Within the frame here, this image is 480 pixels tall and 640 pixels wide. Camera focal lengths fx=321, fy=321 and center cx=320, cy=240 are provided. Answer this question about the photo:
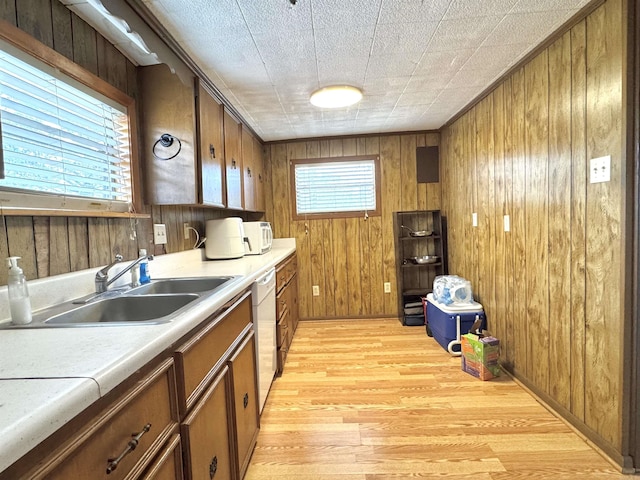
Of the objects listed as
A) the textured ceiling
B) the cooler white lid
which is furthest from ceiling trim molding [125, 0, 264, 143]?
the cooler white lid

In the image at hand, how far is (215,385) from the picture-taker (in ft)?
3.73

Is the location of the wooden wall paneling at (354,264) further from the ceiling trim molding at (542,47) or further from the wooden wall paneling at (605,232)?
the wooden wall paneling at (605,232)

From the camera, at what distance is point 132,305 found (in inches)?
53.5

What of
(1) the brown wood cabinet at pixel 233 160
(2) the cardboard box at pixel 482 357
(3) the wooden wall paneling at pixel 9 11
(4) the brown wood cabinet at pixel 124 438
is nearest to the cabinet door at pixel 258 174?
(1) the brown wood cabinet at pixel 233 160

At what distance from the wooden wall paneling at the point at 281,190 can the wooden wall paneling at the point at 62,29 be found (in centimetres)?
252

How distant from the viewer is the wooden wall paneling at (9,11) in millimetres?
1063

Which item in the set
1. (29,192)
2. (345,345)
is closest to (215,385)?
(29,192)

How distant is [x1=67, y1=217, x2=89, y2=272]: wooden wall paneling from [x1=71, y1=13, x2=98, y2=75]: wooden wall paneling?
69 cm

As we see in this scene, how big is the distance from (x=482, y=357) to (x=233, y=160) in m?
2.39

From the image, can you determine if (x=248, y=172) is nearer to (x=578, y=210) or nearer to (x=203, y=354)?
(x=203, y=354)

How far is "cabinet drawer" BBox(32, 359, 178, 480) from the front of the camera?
534 millimetres

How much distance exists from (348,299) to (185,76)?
9.21 feet

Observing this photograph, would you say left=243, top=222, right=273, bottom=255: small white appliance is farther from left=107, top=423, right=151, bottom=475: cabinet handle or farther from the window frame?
left=107, top=423, right=151, bottom=475: cabinet handle

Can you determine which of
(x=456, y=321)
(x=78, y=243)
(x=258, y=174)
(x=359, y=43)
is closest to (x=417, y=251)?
(x=456, y=321)
